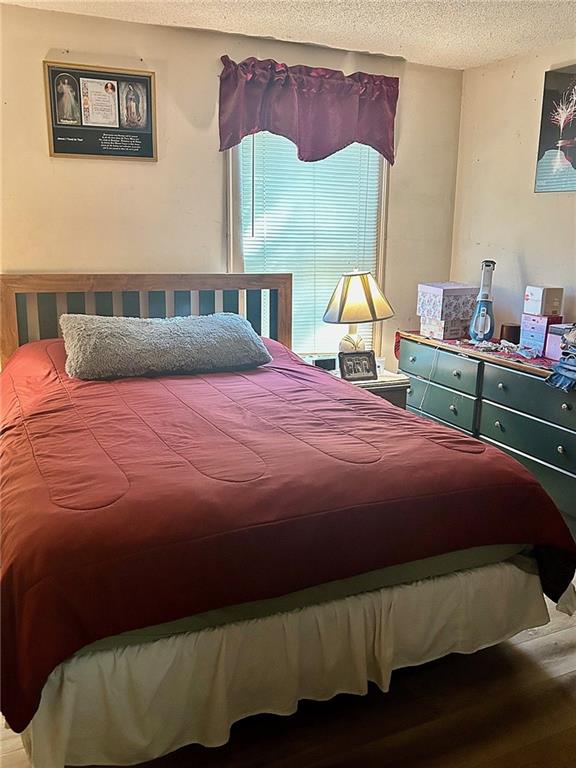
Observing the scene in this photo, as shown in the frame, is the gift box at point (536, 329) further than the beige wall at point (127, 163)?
Yes

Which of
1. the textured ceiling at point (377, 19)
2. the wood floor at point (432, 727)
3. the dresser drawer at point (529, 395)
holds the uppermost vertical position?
the textured ceiling at point (377, 19)

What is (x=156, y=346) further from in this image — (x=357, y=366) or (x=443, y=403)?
(x=443, y=403)

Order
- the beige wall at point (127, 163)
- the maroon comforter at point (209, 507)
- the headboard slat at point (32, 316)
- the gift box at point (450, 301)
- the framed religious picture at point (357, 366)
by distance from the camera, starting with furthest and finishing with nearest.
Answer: the gift box at point (450, 301)
the framed religious picture at point (357, 366)
the headboard slat at point (32, 316)
the beige wall at point (127, 163)
the maroon comforter at point (209, 507)

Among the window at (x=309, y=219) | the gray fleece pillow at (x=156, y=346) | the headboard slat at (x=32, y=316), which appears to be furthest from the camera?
the window at (x=309, y=219)

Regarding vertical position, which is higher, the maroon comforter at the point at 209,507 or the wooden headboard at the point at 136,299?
the wooden headboard at the point at 136,299

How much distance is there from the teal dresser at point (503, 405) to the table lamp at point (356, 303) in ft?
1.48

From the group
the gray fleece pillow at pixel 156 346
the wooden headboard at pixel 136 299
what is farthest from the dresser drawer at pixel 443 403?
the gray fleece pillow at pixel 156 346

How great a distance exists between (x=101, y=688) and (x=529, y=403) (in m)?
2.28

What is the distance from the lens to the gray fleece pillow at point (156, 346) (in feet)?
8.54

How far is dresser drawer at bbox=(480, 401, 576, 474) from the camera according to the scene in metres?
2.84

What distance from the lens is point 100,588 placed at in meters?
1.36

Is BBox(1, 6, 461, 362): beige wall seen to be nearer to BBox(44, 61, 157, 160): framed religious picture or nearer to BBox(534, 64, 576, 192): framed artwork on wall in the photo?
BBox(44, 61, 157, 160): framed religious picture

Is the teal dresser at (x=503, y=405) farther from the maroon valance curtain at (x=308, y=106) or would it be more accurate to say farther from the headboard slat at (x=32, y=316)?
the headboard slat at (x=32, y=316)

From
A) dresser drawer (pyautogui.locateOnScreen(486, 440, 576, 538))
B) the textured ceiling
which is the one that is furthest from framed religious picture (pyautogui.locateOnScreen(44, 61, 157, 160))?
dresser drawer (pyautogui.locateOnScreen(486, 440, 576, 538))
